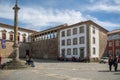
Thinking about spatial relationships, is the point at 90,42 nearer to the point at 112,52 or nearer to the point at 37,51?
the point at 112,52

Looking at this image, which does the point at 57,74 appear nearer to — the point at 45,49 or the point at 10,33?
the point at 45,49

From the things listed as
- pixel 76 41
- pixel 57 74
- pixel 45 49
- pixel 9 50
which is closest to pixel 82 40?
pixel 76 41

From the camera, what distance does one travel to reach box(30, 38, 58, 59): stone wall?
5358 cm

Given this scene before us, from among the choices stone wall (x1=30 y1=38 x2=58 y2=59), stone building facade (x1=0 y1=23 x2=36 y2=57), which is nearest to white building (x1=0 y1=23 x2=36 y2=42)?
stone building facade (x1=0 y1=23 x2=36 y2=57)

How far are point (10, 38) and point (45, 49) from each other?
39.9 ft

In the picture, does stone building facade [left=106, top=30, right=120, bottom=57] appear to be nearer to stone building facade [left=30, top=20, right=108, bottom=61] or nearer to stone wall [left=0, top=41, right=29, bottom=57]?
stone building facade [left=30, top=20, right=108, bottom=61]

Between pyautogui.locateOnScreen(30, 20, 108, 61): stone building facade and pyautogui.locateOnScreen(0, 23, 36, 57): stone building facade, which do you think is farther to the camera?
pyautogui.locateOnScreen(0, 23, 36, 57): stone building facade

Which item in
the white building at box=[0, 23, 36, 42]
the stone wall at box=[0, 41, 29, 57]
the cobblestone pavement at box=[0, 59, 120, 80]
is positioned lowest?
the cobblestone pavement at box=[0, 59, 120, 80]

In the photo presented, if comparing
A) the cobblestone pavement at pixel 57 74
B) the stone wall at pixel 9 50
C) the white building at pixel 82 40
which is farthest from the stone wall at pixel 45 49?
the cobblestone pavement at pixel 57 74

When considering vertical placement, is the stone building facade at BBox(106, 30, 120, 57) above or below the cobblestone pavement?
above

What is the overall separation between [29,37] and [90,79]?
54620mm

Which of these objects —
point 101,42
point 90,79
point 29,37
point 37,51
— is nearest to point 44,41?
point 37,51

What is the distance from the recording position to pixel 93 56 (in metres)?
45.6

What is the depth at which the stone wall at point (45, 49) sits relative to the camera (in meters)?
53.6
